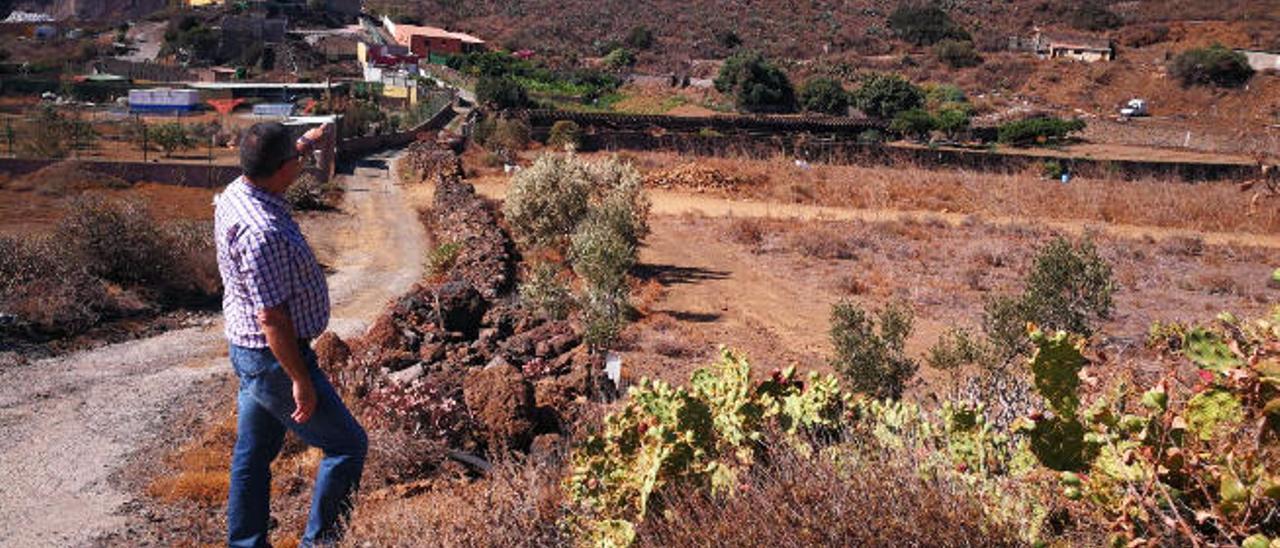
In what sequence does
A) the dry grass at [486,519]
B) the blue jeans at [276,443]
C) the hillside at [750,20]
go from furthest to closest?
the hillside at [750,20], the dry grass at [486,519], the blue jeans at [276,443]

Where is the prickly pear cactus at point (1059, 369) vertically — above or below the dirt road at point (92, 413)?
above

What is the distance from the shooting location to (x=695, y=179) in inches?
1199

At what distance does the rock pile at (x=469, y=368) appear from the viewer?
5977mm

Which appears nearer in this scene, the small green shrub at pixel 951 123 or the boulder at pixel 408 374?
the boulder at pixel 408 374

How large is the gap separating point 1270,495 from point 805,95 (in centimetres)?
5333

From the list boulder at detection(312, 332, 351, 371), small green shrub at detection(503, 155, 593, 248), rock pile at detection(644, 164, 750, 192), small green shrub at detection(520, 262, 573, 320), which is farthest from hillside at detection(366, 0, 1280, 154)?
boulder at detection(312, 332, 351, 371)

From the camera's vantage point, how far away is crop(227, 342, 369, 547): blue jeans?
151 inches

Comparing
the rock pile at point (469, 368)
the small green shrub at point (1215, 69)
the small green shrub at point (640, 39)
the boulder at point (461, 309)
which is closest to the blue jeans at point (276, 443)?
the rock pile at point (469, 368)

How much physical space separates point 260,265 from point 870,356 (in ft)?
20.6

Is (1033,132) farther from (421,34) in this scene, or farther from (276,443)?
(276,443)

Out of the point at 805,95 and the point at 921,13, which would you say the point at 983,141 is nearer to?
the point at 805,95

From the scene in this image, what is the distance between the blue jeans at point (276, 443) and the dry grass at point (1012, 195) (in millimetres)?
25071

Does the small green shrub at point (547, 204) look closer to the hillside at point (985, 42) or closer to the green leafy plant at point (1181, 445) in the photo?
the green leafy plant at point (1181, 445)

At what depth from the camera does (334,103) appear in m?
41.7
